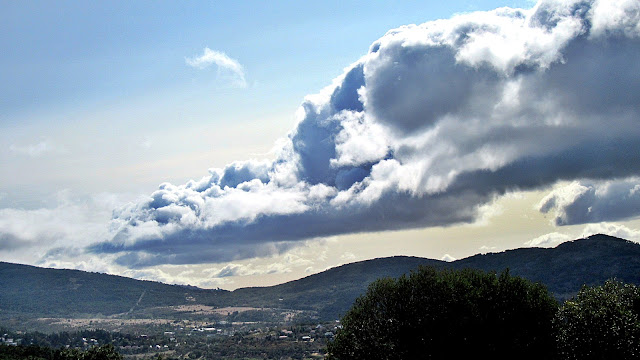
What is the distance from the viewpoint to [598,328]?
7162cm

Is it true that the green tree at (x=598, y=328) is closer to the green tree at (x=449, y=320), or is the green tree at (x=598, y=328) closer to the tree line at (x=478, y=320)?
the tree line at (x=478, y=320)

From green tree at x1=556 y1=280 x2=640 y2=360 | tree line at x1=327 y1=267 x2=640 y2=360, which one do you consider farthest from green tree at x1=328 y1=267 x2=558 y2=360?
green tree at x1=556 y1=280 x2=640 y2=360

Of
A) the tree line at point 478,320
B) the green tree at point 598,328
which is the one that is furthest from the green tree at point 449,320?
the green tree at point 598,328

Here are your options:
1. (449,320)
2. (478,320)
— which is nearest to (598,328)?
(478,320)

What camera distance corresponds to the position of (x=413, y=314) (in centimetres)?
8206

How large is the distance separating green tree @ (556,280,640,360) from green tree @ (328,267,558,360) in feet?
14.0

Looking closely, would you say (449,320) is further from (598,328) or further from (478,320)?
(598,328)

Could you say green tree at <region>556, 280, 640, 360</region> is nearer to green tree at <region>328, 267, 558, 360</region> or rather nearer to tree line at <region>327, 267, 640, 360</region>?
tree line at <region>327, 267, 640, 360</region>

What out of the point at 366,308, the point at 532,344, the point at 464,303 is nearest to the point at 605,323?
the point at 532,344

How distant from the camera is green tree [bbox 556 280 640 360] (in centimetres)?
6875

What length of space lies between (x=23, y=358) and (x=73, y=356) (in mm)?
49571

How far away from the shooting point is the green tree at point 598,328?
6875cm

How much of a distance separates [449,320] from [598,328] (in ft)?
59.5

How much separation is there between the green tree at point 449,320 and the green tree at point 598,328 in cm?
428
